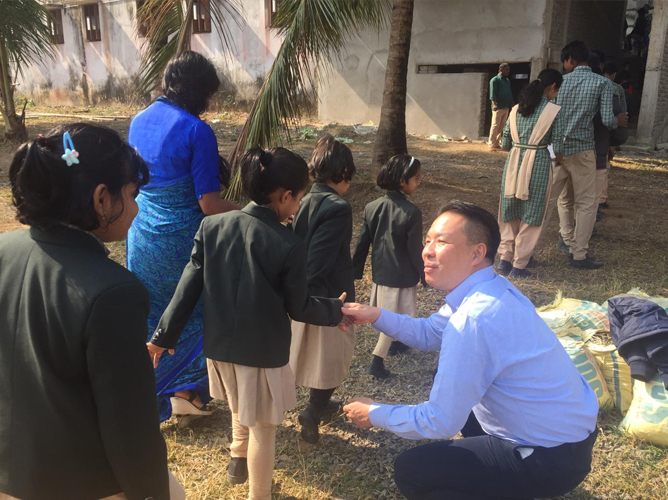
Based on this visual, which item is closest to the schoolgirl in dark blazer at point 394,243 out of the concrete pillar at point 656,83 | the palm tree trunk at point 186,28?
the palm tree trunk at point 186,28

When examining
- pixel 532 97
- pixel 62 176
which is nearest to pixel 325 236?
pixel 62 176

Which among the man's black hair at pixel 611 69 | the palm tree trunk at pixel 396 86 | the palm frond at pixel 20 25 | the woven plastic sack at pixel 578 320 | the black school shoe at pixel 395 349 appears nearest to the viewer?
the woven plastic sack at pixel 578 320

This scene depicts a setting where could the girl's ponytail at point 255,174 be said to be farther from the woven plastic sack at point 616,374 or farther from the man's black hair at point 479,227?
the woven plastic sack at point 616,374

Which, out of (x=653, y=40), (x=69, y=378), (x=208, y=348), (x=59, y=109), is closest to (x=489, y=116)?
(x=653, y=40)

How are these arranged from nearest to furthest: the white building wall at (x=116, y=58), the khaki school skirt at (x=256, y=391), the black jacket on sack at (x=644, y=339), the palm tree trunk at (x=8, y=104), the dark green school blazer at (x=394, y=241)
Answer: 1. the khaki school skirt at (x=256, y=391)
2. the black jacket on sack at (x=644, y=339)
3. the dark green school blazer at (x=394, y=241)
4. the palm tree trunk at (x=8, y=104)
5. the white building wall at (x=116, y=58)

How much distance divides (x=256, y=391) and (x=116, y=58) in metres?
22.0

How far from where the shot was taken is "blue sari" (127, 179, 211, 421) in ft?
9.20

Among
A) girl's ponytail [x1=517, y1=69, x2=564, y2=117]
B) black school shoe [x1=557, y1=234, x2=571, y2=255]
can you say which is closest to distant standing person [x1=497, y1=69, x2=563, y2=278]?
girl's ponytail [x1=517, y1=69, x2=564, y2=117]

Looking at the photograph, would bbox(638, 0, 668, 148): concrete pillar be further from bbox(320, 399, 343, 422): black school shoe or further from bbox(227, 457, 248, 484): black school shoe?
bbox(227, 457, 248, 484): black school shoe

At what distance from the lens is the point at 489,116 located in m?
14.7

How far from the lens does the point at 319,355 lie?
9.45 ft

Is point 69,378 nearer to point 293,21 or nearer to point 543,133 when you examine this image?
point 543,133

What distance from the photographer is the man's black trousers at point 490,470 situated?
6.48 ft

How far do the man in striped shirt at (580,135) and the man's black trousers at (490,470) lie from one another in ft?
11.8
